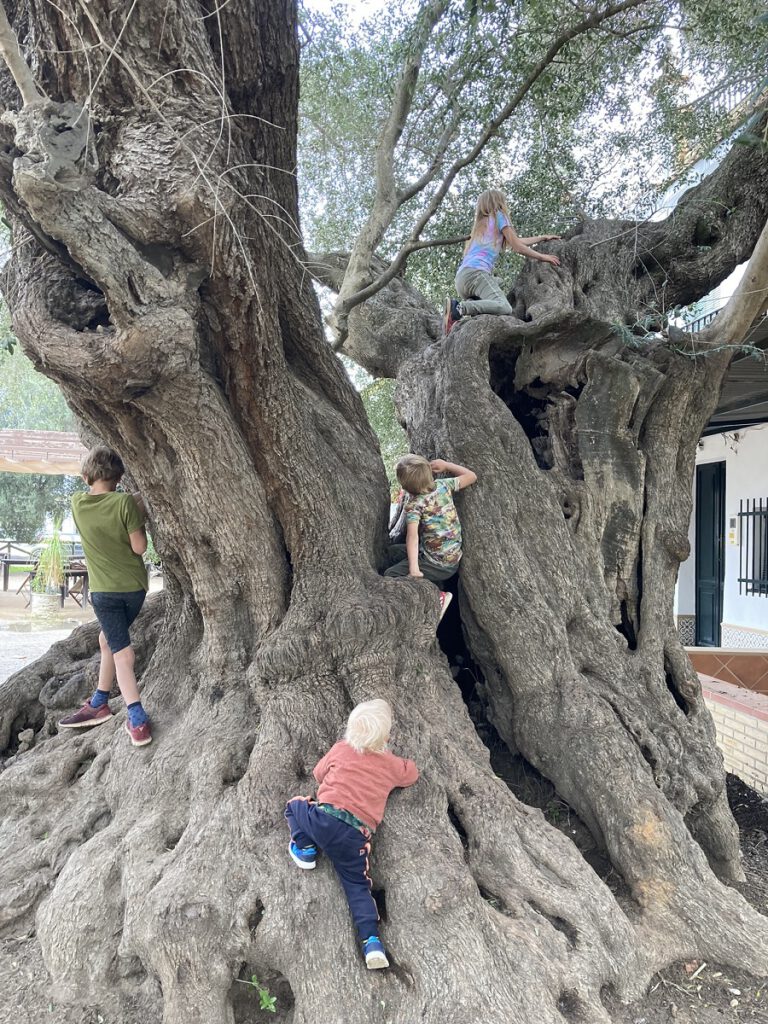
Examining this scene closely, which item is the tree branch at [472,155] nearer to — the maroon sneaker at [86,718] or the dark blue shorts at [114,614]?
the dark blue shorts at [114,614]

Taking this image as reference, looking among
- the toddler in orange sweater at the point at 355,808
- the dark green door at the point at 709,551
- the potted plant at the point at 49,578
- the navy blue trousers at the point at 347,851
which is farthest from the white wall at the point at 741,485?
the potted plant at the point at 49,578

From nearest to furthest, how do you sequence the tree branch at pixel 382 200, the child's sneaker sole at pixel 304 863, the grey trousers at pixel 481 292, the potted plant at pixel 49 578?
the child's sneaker sole at pixel 304 863 → the grey trousers at pixel 481 292 → the tree branch at pixel 382 200 → the potted plant at pixel 49 578

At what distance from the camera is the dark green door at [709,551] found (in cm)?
1174

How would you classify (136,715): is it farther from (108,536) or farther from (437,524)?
(437,524)

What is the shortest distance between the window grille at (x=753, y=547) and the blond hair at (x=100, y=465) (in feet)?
29.9

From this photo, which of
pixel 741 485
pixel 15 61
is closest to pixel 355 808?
pixel 15 61

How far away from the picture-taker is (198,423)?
3.42 metres

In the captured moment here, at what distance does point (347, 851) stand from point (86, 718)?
2351mm

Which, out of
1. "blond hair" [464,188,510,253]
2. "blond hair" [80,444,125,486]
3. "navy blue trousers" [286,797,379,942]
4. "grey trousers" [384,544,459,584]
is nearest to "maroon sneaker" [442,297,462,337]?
"blond hair" [464,188,510,253]

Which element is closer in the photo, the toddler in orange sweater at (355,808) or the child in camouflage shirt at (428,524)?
the toddler in orange sweater at (355,808)

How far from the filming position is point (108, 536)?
13.6 feet

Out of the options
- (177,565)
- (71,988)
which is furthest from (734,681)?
(71,988)

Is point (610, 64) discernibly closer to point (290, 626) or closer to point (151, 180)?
point (151, 180)

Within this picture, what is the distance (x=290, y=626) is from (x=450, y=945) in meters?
1.68
